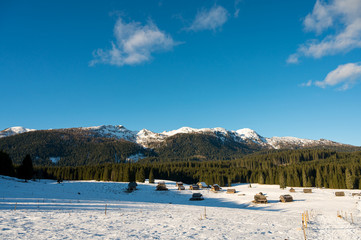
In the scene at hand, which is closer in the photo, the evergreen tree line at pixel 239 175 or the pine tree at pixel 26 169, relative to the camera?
the pine tree at pixel 26 169

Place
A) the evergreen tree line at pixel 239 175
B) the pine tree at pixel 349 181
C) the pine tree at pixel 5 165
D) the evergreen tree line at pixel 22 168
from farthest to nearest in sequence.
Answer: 1. the evergreen tree line at pixel 239 175
2. the pine tree at pixel 349 181
3. the pine tree at pixel 5 165
4. the evergreen tree line at pixel 22 168

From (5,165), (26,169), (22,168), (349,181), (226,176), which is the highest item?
(5,165)

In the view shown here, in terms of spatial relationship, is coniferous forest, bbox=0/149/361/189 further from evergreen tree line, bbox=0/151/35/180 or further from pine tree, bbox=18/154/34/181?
pine tree, bbox=18/154/34/181

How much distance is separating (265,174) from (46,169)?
140082 millimetres

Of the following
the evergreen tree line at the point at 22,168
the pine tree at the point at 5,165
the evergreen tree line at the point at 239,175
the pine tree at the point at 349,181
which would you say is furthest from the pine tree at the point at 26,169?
the pine tree at the point at 349,181

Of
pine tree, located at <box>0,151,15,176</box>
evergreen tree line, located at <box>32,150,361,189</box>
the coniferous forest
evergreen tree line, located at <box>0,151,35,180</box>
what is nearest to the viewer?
evergreen tree line, located at <box>0,151,35,180</box>

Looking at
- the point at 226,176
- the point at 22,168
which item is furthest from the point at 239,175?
the point at 22,168

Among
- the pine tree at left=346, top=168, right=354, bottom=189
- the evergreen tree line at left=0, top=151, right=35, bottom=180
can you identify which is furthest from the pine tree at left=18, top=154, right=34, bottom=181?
Answer: the pine tree at left=346, top=168, right=354, bottom=189

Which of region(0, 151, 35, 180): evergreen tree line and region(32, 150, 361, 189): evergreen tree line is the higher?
region(0, 151, 35, 180): evergreen tree line

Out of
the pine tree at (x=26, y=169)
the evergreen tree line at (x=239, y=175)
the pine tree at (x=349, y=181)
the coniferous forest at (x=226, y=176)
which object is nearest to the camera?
the pine tree at (x=26, y=169)

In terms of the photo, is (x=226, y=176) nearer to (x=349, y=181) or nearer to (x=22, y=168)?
(x=349, y=181)

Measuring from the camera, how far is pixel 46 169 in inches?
5359

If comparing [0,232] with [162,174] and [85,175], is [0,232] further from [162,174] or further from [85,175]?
[162,174]

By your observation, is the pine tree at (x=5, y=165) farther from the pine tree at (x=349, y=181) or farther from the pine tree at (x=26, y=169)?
the pine tree at (x=349, y=181)
